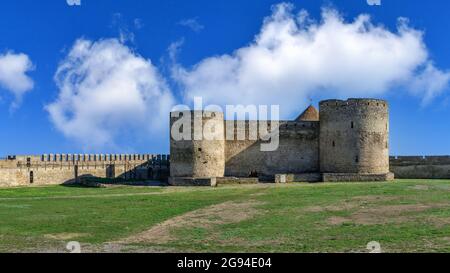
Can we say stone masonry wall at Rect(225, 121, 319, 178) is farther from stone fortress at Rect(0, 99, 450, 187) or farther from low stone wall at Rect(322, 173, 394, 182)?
low stone wall at Rect(322, 173, 394, 182)

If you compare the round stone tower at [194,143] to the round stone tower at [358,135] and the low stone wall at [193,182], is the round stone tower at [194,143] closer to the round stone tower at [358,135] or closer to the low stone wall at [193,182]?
the low stone wall at [193,182]

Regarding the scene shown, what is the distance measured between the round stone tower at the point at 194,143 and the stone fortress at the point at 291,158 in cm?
6

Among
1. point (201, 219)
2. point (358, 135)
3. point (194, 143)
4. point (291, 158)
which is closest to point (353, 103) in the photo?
point (358, 135)

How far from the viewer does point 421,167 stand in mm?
33938

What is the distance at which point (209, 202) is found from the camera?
20938mm

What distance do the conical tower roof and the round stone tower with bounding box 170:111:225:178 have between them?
26.2ft

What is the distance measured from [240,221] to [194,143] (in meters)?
16.3

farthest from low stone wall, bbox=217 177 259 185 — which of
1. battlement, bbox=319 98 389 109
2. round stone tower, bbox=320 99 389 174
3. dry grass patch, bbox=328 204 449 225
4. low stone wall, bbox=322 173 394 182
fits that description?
dry grass patch, bbox=328 204 449 225

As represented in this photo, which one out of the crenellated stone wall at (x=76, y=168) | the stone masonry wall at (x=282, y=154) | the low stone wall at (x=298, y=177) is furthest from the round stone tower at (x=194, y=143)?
the crenellated stone wall at (x=76, y=168)

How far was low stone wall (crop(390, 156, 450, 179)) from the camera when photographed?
1309 inches

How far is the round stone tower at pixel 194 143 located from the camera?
32.0 metres

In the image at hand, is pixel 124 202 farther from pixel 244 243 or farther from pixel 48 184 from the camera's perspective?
pixel 48 184
